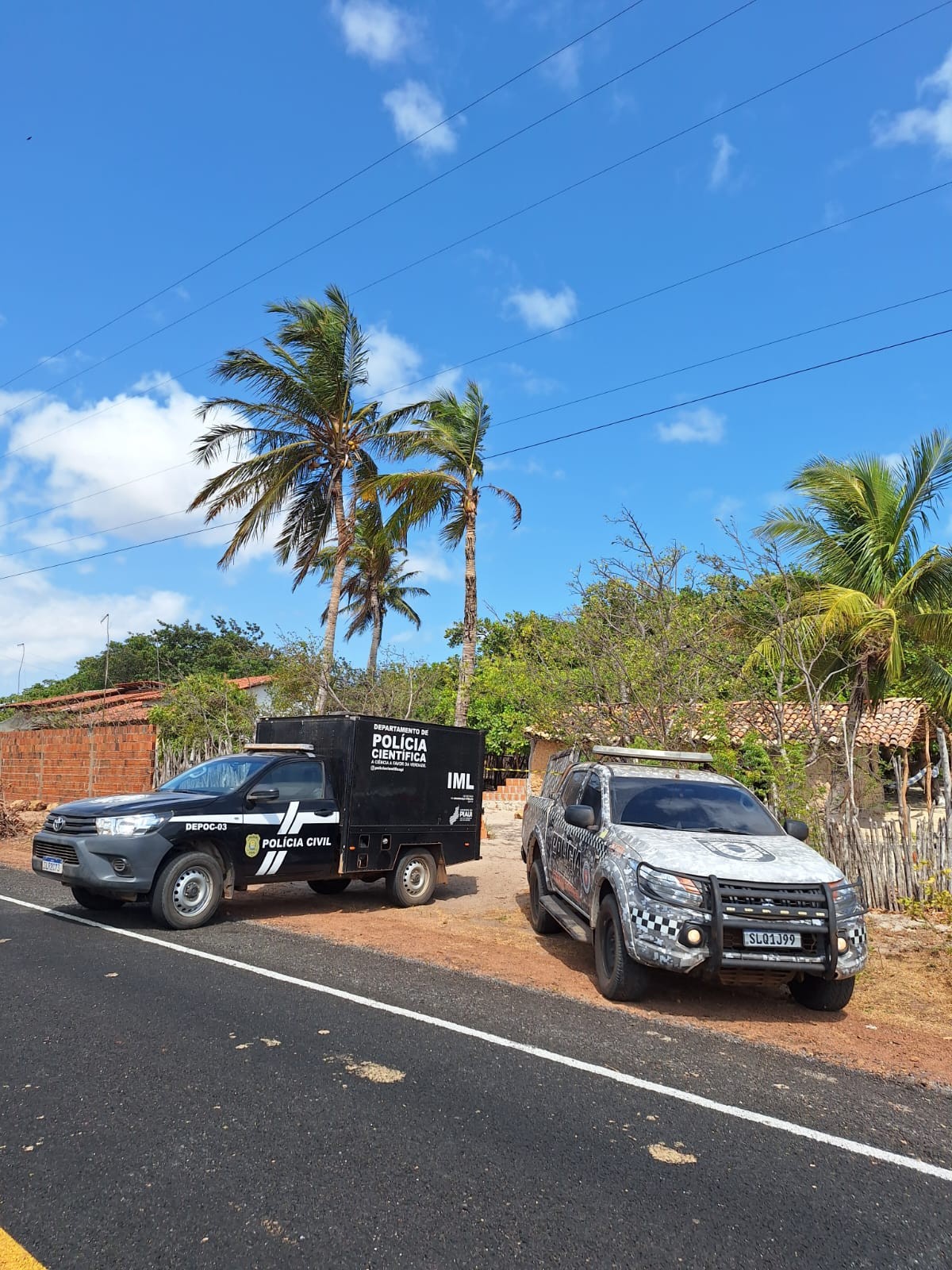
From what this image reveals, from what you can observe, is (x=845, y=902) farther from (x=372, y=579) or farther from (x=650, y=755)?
(x=372, y=579)

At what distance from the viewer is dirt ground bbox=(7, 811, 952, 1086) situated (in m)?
6.00

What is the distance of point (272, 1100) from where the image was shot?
4426 mm

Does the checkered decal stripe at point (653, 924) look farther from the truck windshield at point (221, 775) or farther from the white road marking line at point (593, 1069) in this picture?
the truck windshield at point (221, 775)

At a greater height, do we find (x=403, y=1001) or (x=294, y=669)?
(x=294, y=669)

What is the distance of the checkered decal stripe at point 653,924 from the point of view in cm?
611

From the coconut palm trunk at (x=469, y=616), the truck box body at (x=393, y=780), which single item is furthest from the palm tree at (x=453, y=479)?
the truck box body at (x=393, y=780)

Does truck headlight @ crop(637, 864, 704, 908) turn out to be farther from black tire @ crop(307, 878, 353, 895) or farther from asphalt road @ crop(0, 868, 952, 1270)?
black tire @ crop(307, 878, 353, 895)

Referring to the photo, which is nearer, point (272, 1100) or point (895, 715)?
point (272, 1100)

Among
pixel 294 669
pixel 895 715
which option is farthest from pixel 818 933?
pixel 895 715

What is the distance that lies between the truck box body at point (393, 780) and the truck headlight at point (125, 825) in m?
2.21

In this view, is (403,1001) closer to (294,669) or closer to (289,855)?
(289,855)

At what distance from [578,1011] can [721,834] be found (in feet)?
6.02

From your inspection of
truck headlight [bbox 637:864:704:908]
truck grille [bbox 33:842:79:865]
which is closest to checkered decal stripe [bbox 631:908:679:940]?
truck headlight [bbox 637:864:704:908]

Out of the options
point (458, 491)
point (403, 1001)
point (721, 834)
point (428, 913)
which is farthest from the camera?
point (458, 491)
